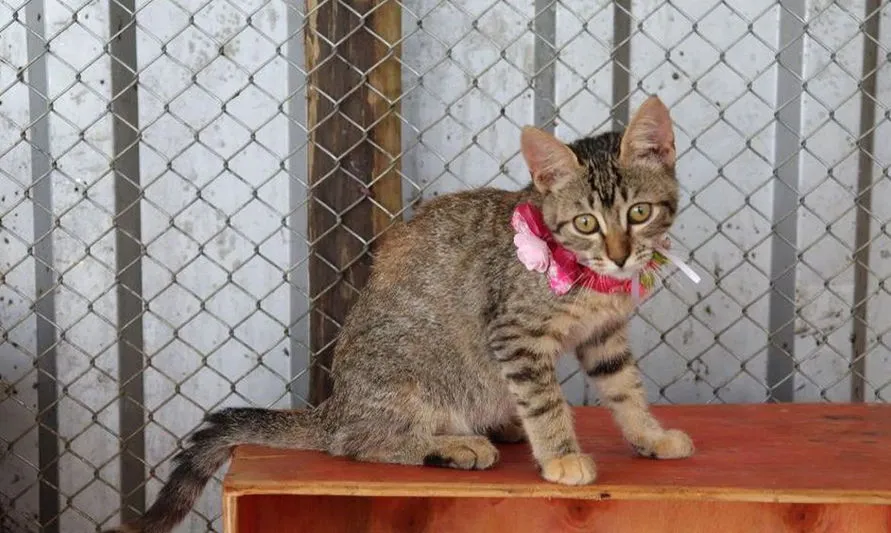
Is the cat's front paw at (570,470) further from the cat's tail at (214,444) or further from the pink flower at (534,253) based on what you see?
the cat's tail at (214,444)

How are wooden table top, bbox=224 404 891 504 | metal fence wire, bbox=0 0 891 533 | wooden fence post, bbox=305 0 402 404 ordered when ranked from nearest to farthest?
wooden table top, bbox=224 404 891 504
wooden fence post, bbox=305 0 402 404
metal fence wire, bbox=0 0 891 533

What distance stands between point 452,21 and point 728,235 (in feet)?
3.71

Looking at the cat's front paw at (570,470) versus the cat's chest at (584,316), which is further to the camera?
the cat's chest at (584,316)

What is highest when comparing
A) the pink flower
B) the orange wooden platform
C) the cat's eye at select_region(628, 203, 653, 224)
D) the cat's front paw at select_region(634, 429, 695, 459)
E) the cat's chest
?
the cat's eye at select_region(628, 203, 653, 224)

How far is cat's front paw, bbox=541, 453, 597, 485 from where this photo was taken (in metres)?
2.37

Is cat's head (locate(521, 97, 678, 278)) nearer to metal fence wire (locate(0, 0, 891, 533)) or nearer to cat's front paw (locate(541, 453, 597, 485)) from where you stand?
cat's front paw (locate(541, 453, 597, 485))

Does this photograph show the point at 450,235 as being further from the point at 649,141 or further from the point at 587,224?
the point at 649,141

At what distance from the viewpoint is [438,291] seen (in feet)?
8.79

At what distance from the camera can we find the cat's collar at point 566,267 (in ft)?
8.09

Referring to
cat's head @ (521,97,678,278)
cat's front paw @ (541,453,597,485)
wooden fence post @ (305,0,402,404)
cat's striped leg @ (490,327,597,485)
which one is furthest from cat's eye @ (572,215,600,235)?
wooden fence post @ (305,0,402,404)

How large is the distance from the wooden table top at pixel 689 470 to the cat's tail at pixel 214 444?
46 mm

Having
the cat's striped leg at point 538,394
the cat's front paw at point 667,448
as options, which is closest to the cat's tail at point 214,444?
the cat's striped leg at point 538,394

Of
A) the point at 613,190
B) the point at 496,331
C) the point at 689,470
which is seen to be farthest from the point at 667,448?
the point at 613,190

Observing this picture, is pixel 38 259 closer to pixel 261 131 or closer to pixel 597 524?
pixel 261 131
